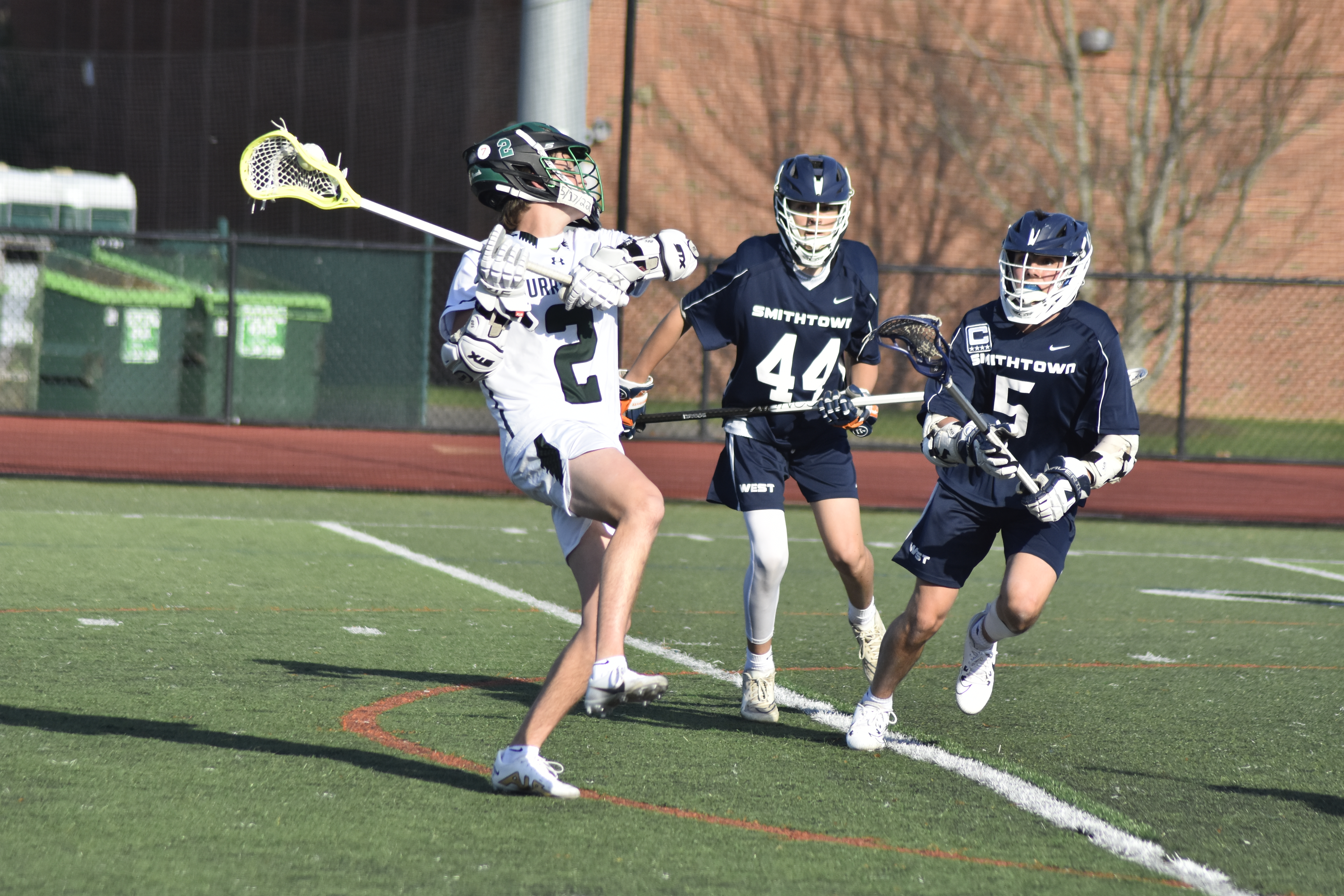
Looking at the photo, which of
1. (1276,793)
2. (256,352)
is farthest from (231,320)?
(1276,793)

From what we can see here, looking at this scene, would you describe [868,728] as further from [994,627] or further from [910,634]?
[994,627]

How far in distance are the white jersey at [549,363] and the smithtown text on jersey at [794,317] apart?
123 cm

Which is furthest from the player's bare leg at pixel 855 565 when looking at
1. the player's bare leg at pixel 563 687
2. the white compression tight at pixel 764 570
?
the player's bare leg at pixel 563 687

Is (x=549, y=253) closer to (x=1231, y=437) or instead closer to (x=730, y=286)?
(x=730, y=286)

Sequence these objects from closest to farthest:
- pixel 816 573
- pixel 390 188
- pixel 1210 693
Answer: pixel 1210 693
pixel 816 573
pixel 390 188

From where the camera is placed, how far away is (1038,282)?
4.82m

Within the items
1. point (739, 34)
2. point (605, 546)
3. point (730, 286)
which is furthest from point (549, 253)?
point (739, 34)

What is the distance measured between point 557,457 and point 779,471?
5.03ft

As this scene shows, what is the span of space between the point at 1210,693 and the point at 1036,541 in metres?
1.57

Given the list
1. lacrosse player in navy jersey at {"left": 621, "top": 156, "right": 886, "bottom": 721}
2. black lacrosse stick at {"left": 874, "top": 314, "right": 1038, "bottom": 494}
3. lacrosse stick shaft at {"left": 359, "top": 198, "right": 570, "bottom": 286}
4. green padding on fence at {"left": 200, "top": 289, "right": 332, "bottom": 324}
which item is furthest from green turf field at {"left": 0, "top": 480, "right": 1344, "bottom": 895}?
green padding on fence at {"left": 200, "top": 289, "right": 332, "bottom": 324}

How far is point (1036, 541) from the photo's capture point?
4.90 m

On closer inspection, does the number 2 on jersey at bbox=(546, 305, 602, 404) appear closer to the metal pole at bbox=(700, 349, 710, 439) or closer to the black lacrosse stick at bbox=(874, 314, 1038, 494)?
the black lacrosse stick at bbox=(874, 314, 1038, 494)

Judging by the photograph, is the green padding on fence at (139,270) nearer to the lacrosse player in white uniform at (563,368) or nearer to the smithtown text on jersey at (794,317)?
the smithtown text on jersey at (794,317)

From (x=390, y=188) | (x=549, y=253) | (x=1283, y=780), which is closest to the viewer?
(x=549, y=253)
